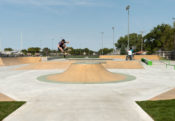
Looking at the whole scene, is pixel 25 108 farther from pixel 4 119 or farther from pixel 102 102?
pixel 102 102

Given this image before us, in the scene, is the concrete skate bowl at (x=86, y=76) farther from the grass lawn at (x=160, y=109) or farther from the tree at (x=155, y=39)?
the tree at (x=155, y=39)

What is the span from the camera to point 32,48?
152750mm

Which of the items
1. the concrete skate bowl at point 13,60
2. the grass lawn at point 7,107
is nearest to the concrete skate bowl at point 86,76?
the grass lawn at point 7,107

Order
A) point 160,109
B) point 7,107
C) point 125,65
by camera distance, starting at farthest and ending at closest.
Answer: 1. point 125,65
2. point 7,107
3. point 160,109

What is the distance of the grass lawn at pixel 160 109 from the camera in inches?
172

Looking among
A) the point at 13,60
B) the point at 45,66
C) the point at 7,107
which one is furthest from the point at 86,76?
the point at 13,60

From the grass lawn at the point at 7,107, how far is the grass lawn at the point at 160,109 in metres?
4.37

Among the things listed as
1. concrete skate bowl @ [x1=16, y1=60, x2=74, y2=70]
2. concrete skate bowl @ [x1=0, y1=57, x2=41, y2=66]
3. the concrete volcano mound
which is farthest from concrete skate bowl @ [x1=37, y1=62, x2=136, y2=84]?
concrete skate bowl @ [x1=0, y1=57, x2=41, y2=66]

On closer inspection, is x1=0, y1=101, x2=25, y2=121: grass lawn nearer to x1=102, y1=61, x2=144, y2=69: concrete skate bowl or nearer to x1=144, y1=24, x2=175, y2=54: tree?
x1=102, y1=61, x2=144, y2=69: concrete skate bowl

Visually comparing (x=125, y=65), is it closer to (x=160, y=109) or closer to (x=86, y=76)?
(x=86, y=76)

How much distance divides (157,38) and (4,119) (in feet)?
301

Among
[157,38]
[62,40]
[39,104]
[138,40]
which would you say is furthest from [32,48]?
[39,104]

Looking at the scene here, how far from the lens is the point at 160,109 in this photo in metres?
5.01

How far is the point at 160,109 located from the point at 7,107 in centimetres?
517
